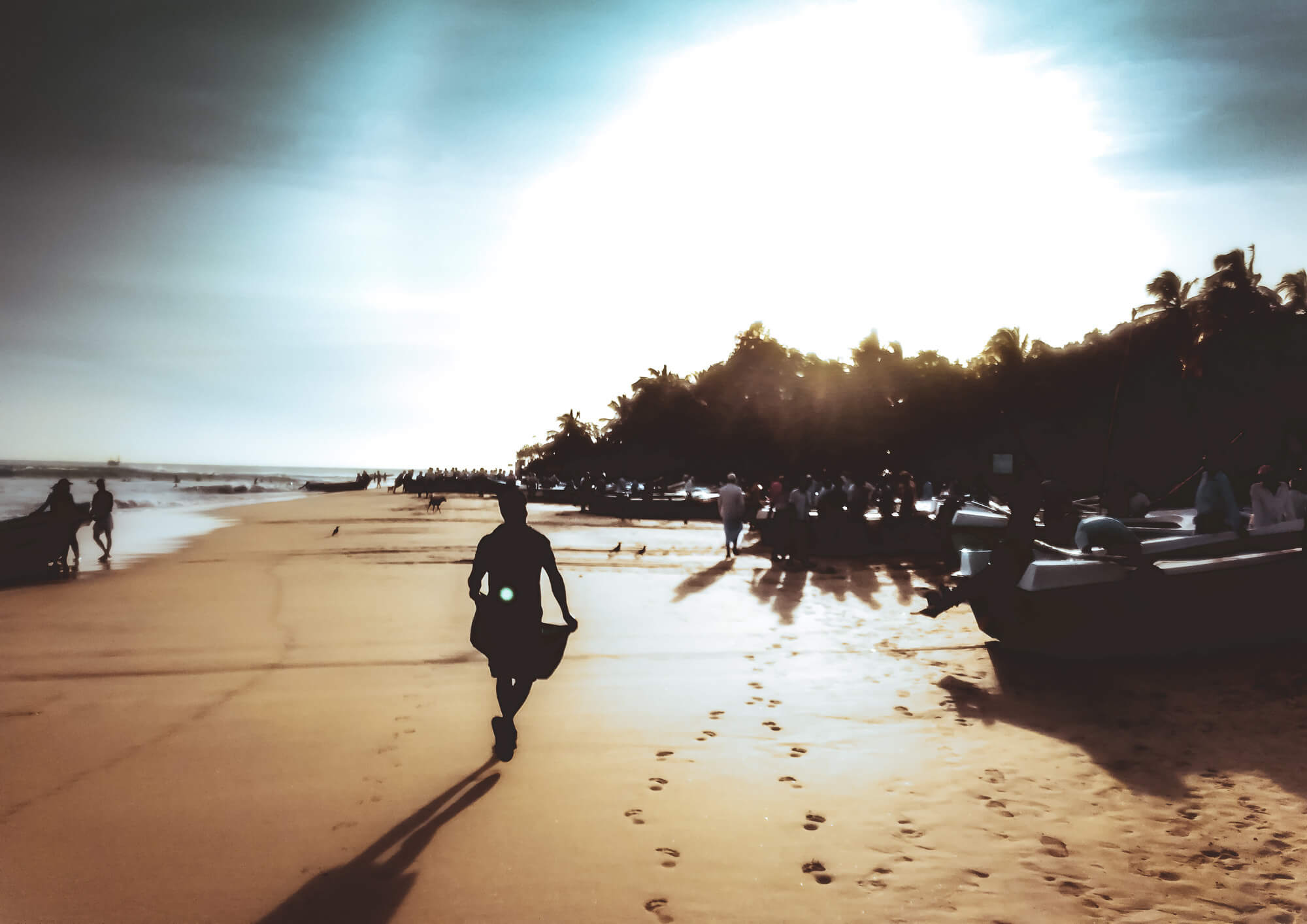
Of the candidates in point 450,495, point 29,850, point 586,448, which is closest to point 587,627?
point 29,850

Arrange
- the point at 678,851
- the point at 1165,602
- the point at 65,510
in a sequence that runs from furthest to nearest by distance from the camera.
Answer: the point at 65,510
the point at 1165,602
the point at 678,851

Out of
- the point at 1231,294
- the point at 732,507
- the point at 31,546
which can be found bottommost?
the point at 31,546

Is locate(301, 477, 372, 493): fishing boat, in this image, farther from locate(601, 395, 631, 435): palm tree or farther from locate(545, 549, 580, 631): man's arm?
locate(545, 549, 580, 631): man's arm

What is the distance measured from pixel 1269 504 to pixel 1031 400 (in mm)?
34614

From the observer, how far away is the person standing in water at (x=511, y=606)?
5391 millimetres

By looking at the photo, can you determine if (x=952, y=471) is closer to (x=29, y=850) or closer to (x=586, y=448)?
(x=29, y=850)

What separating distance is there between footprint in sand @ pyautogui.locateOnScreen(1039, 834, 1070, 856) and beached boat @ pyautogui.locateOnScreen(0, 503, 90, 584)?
17.3m

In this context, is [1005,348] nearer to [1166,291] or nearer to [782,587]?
[1166,291]

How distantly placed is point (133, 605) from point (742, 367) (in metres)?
56.4

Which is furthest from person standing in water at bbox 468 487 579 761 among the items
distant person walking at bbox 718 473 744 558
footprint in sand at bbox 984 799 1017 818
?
distant person walking at bbox 718 473 744 558

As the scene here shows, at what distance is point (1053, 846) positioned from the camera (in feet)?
13.7

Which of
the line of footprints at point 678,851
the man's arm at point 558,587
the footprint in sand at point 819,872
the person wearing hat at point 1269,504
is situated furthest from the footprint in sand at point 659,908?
the person wearing hat at point 1269,504

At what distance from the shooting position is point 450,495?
241 ft

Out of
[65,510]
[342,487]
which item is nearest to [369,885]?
[65,510]
